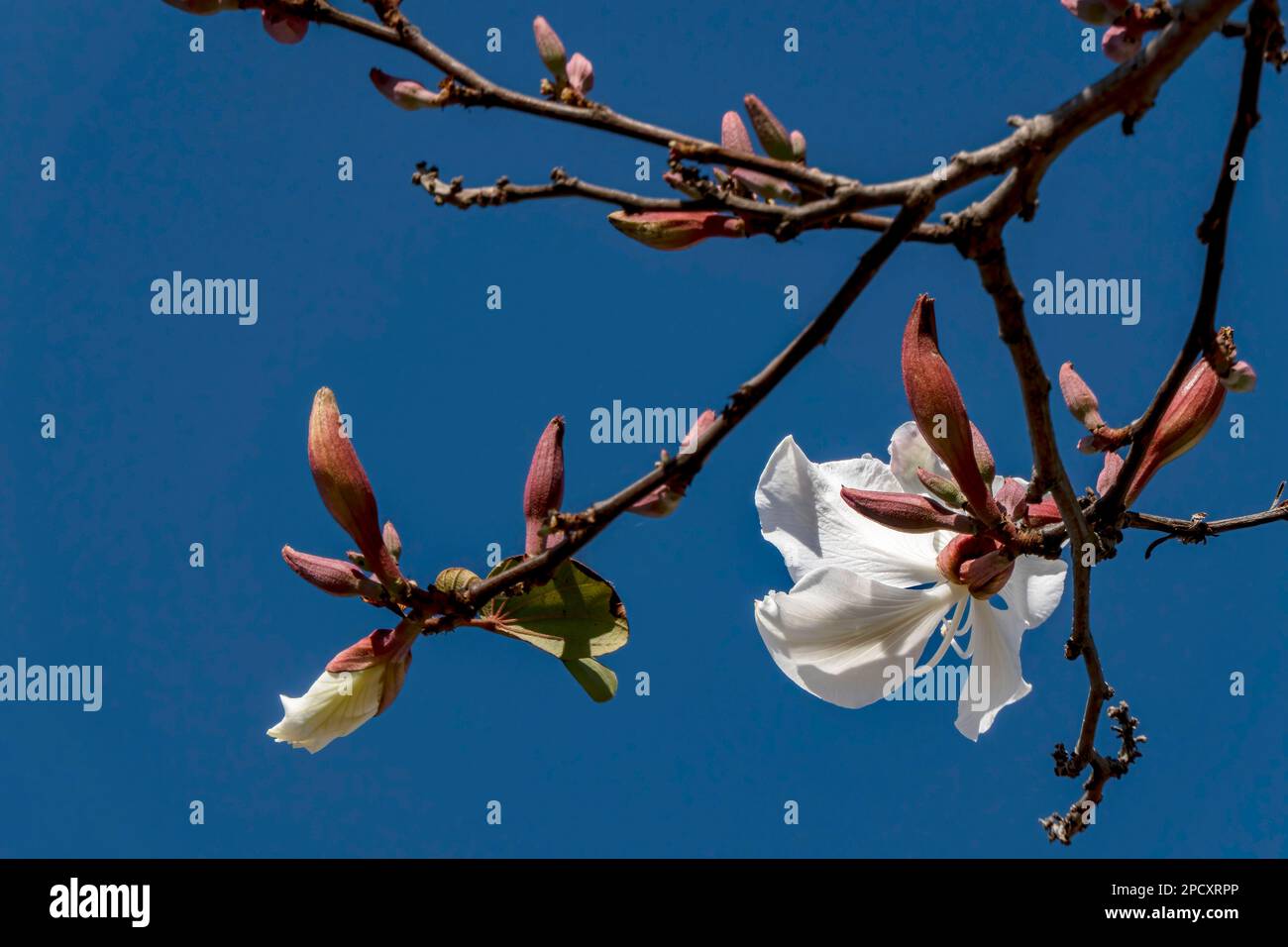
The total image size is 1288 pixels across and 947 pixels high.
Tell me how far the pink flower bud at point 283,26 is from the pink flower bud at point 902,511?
825 mm

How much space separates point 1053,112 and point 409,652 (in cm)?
97

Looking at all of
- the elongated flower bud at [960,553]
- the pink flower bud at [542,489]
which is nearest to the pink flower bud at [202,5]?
the pink flower bud at [542,489]

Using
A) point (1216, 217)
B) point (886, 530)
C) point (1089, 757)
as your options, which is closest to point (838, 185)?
point (1216, 217)

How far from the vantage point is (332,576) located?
5.04ft

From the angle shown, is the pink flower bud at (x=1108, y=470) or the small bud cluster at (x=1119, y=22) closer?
the small bud cluster at (x=1119, y=22)

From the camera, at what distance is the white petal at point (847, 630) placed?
169 centimetres

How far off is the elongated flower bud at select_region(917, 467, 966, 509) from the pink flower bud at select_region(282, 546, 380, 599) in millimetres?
708

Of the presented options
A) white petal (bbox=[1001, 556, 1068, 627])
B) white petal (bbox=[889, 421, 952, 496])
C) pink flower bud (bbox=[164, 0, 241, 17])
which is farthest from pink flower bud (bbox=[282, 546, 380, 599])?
white petal (bbox=[1001, 556, 1068, 627])

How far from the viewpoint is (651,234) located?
4.25 ft

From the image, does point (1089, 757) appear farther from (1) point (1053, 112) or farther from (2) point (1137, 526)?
(1) point (1053, 112)

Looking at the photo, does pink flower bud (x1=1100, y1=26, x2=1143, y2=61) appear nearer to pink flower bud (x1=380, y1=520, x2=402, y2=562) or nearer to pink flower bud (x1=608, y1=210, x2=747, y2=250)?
pink flower bud (x1=608, y1=210, x2=747, y2=250)

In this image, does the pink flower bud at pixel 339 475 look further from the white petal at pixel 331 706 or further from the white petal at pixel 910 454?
the white petal at pixel 910 454

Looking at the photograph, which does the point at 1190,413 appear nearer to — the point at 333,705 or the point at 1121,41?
the point at 1121,41

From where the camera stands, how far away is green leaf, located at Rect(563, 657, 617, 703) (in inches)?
64.3
